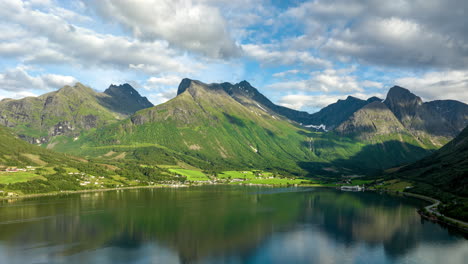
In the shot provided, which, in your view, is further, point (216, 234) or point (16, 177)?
point (16, 177)

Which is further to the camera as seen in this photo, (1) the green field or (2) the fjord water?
(1) the green field

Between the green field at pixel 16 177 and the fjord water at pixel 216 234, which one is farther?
the green field at pixel 16 177

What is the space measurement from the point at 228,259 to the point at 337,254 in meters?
26.2

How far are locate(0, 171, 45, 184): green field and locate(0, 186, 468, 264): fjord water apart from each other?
32478mm

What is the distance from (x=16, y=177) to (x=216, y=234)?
14008cm

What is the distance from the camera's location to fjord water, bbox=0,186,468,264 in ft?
242

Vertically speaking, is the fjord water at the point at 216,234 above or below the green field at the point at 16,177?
below

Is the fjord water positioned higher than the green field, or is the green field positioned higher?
the green field

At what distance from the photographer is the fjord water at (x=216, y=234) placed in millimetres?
73812

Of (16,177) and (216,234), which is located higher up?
(16,177)

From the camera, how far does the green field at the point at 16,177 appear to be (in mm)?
169125

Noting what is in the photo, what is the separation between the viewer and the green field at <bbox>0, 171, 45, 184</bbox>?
169 m

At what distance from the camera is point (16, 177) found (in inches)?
6885

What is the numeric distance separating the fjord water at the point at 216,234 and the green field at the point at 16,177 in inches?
1279
